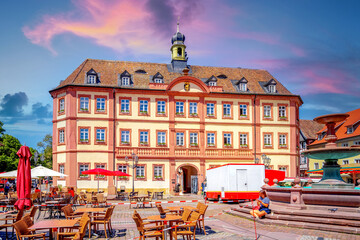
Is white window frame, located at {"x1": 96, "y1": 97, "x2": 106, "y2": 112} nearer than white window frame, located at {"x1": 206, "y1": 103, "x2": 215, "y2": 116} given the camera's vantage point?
Yes

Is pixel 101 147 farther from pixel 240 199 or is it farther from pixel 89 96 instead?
pixel 240 199

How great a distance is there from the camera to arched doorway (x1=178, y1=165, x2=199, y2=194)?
40662mm

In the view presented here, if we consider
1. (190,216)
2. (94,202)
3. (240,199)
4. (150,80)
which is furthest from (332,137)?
(150,80)

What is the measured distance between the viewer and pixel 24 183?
13641 millimetres

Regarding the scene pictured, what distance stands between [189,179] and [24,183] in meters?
31.9

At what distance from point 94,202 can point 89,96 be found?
18.3 metres

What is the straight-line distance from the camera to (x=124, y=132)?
3928 cm

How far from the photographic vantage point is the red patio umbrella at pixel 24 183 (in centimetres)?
1338

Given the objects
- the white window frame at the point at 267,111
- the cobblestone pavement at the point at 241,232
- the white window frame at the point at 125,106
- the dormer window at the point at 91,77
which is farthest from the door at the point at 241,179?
the dormer window at the point at 91,77

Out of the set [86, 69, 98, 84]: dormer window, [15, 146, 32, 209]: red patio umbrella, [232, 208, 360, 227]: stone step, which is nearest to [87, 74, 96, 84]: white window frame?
[86, 69, 98, 84]: dormer window

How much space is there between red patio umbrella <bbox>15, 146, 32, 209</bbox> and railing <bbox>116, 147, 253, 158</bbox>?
81.4 feet

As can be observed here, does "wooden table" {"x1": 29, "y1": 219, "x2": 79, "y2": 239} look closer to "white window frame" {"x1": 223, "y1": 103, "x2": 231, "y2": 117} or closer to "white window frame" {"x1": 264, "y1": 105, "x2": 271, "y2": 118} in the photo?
"white window frame" {"x1": 223, "y1": 103, "x2": 231, "y2": 117}

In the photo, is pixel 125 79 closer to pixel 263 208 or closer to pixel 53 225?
pixel 263 208

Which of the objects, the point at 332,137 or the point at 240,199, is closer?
the point at 332,137
